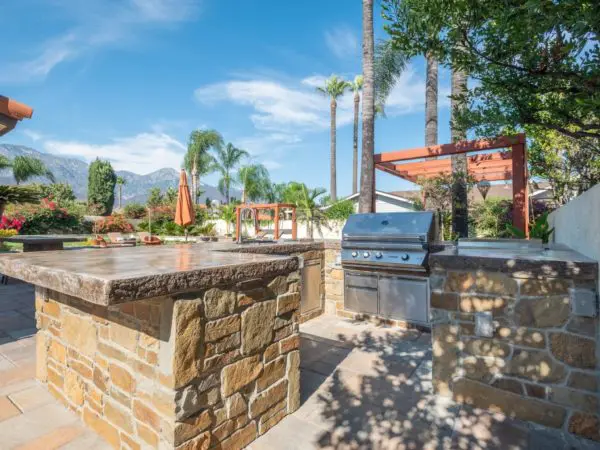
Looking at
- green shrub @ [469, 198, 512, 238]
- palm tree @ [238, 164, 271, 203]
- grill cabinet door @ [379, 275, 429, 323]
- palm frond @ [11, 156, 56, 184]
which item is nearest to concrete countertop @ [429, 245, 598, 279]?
grill cabinet door @ [379, 275, 429, 323]

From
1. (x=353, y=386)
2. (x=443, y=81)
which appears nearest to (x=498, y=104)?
(x=353, y=386)

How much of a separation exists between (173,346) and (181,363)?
114mm

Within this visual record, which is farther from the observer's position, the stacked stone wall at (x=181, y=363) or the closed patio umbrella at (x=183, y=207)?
the closed patio umbrella at (x=183, y=207)

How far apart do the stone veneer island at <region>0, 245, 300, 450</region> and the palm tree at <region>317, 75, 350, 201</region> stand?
2384 cm

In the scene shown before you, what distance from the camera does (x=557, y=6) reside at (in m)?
1.84

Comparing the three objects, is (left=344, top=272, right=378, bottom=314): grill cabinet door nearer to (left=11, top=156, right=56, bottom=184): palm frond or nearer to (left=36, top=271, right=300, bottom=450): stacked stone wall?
(left=36, top=271, right=300, bottom=450): stacked stone wall

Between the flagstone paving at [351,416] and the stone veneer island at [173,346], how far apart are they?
0.49 ft

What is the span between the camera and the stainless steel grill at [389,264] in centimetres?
446

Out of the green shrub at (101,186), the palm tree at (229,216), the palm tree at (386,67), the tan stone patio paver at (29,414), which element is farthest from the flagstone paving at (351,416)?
the green shrub at (101,186)

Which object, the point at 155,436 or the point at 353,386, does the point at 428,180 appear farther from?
the point at 155,436

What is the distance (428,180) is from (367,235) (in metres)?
7.04

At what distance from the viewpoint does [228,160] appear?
3322 centimetres

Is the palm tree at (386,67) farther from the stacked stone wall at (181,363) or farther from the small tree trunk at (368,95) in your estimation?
the stacked stone wall at (181,363)

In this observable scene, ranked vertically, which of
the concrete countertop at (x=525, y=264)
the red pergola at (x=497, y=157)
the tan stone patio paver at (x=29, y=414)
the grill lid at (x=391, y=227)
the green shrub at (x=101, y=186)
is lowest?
the tan stone patio paver at (x=29, y=414)
